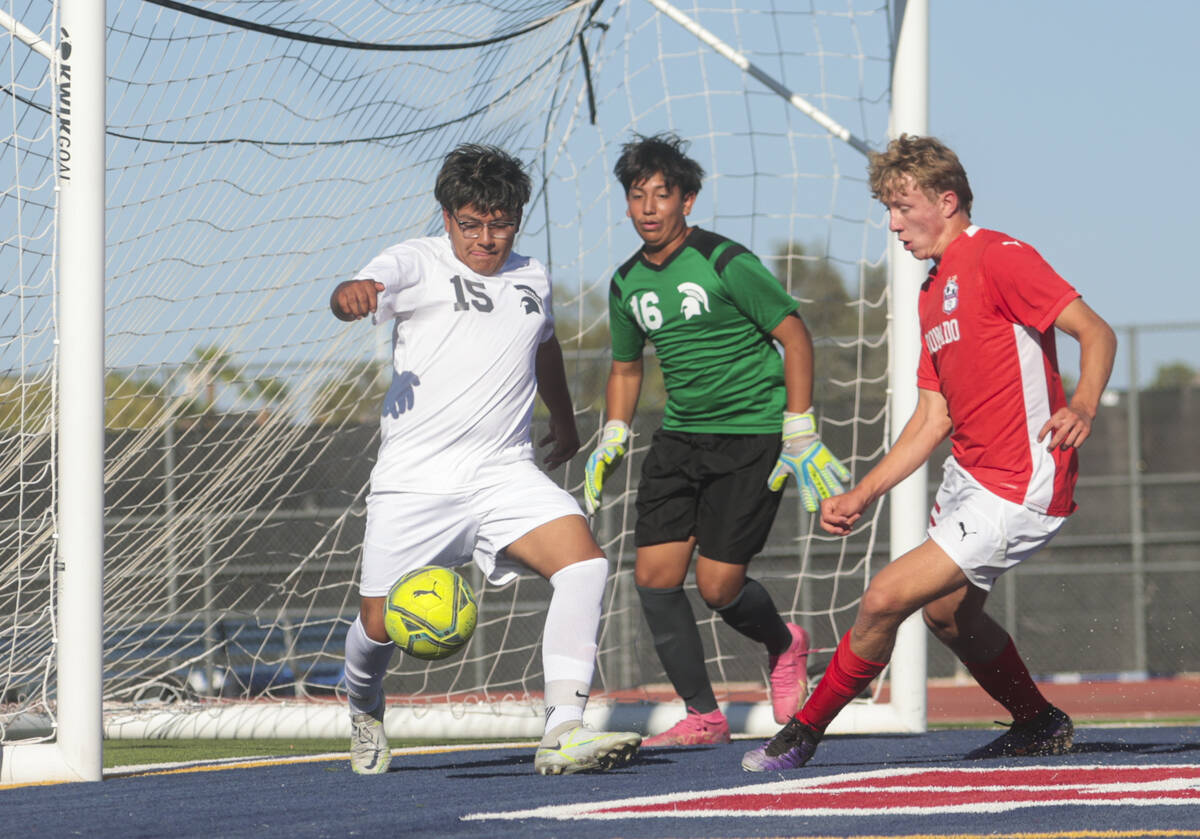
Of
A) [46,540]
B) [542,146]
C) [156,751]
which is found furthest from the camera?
[542,146]

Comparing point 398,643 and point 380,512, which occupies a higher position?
point 380,512

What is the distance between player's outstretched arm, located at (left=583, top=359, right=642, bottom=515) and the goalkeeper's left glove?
575 millimetres

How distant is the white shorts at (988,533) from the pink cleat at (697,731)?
5.35ft

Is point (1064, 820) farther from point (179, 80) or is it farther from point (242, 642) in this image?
point (242, 642)

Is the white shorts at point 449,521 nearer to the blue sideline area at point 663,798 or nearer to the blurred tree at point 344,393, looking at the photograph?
the blue sideline area at point 663,798

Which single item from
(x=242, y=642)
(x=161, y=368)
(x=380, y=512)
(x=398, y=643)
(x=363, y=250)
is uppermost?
(x=363, y=250)

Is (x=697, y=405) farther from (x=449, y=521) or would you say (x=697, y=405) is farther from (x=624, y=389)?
(x=449, y=521)

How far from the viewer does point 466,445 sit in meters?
4.71

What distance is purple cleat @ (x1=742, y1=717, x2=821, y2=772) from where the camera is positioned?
4.42 metres

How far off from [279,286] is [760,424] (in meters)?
2.09

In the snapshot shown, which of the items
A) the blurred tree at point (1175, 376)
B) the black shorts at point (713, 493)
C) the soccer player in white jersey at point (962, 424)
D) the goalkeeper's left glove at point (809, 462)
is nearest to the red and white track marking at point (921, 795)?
the soccer player in white jersey at point (962, 424)

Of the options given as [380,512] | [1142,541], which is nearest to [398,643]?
[380,512]

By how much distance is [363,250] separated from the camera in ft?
22.1

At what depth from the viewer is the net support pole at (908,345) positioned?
6398 millimetres
